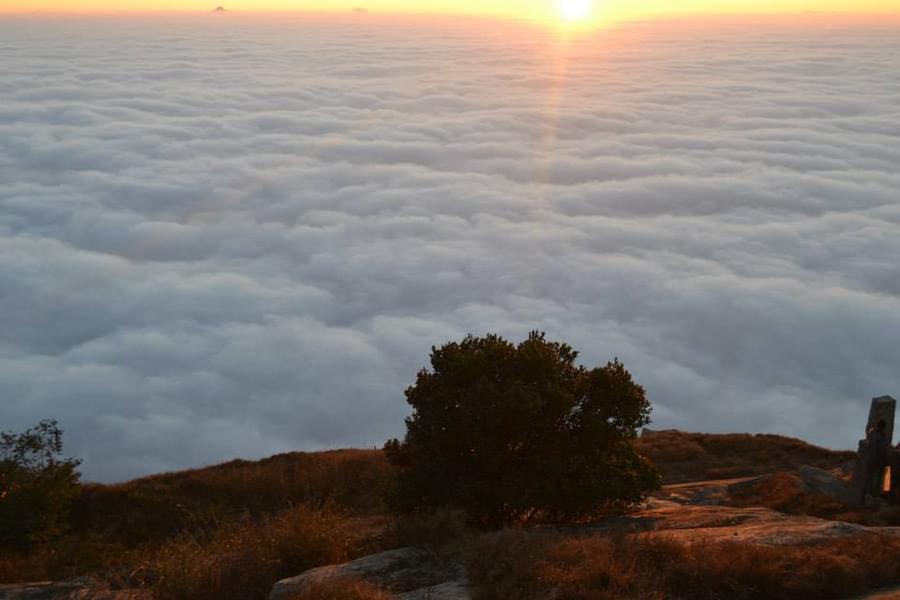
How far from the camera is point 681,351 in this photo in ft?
306

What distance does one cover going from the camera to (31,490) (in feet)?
68.4

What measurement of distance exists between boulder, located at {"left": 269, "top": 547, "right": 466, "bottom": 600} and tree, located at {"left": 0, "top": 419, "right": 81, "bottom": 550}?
11.5 m

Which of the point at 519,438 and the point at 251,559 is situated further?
the point at 519,438

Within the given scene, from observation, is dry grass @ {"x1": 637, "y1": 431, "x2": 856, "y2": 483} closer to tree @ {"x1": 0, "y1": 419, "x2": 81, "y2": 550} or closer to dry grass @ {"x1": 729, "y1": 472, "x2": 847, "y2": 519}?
dry grass @ {"x1": 729, "y1": 472, "x2": 847, "y2": 519}

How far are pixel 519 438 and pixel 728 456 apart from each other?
16638 mm

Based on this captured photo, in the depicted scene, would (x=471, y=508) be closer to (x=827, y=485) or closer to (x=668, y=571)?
(x=668, y=571)

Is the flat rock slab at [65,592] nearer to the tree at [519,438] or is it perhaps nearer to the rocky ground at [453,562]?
the rocky ground at [453,562]

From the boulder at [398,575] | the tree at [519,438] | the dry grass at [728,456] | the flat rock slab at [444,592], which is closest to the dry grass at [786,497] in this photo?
the tree at [519,438]

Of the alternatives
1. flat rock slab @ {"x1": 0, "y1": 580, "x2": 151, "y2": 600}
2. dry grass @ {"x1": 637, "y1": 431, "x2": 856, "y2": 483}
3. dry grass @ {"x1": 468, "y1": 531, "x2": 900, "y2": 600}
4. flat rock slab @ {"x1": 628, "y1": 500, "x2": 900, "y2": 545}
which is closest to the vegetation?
dry grass @ {"x1": 468, "y1": 531, "x2": 900, "y2": 600}

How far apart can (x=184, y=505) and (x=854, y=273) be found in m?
113

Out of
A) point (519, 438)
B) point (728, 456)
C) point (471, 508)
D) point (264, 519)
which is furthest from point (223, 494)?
point (728, 456)

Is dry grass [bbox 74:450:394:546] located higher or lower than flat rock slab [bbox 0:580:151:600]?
higher

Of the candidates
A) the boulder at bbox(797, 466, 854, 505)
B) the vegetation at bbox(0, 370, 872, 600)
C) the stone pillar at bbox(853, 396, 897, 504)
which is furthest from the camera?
the boulder at bbox(797, 466, 854, 505)

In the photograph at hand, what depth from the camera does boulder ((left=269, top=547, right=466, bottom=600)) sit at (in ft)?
35.3
